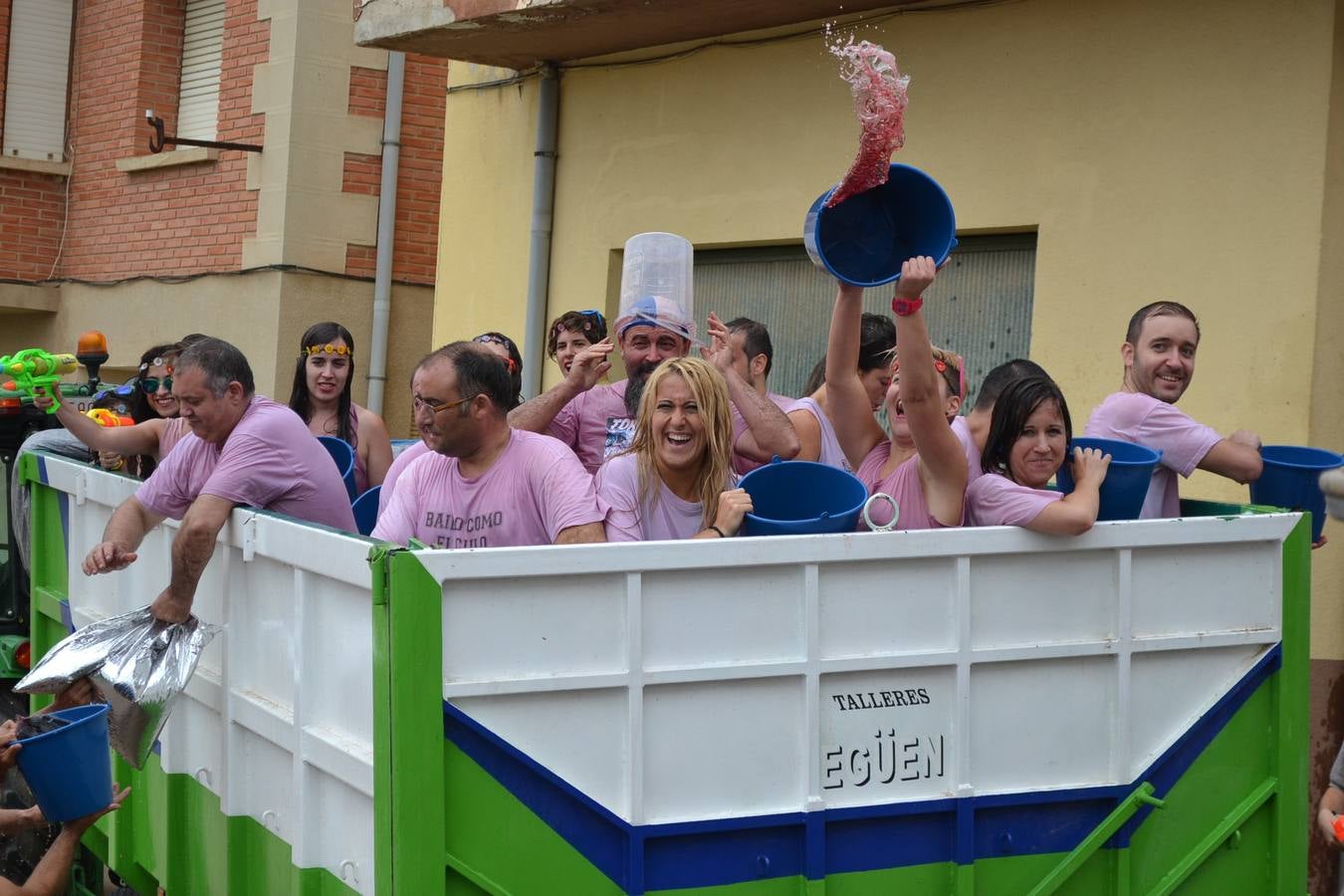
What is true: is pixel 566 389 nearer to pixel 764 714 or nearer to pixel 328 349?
pixel 328 349

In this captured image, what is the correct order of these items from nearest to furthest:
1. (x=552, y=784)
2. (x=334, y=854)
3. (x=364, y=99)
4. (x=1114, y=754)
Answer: (x=552, y=784) < (x=334, y=854) < (x=1114, y=754) < (x=364, y=99)

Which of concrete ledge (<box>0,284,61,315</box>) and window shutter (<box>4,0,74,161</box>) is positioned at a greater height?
window shutter (<box>4,0,74,161</box>)

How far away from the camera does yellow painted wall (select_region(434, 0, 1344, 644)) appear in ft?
19.8

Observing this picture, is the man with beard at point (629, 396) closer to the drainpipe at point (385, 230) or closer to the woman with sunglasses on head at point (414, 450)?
the woman with sunglasses on head at point (414, 450)

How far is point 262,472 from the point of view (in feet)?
14.6

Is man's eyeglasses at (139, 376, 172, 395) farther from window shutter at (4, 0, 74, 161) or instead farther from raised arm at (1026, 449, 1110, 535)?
window shutter at (4, 0, 74, 161)

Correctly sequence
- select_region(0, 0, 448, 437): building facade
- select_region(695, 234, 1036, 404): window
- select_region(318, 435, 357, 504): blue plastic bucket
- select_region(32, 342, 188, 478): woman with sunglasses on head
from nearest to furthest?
select_region(318, 435, 357, 504): blue plastic bucket < select_region(32, 342, 188, 478): woman with sunglasses on head < select_region(695, 234, 1036, 404): window < select_region(0, 0, 448, 437): building facade

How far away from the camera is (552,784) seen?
335 centimetres

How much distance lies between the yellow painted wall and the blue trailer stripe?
7.82ft

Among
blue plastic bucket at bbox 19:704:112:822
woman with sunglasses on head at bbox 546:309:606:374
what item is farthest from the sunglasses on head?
blue plastic bucket at bbox 19:704:112:822

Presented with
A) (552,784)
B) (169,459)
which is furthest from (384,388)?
(552,784)

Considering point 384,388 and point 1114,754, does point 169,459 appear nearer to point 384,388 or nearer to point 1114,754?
point 1114,754

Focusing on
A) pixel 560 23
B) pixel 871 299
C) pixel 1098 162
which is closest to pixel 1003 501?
pixel 1098 162

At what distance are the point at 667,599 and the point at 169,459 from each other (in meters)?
1.98
